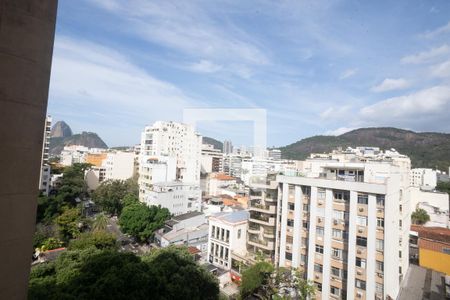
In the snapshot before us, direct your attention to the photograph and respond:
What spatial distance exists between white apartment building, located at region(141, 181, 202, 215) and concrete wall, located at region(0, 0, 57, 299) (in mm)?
25545

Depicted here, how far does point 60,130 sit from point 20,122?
190133 mm

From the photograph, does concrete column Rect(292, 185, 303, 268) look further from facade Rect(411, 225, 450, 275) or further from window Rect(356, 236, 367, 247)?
facade Rect(411, 225, 450, 275)

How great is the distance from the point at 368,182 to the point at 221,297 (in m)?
9.14

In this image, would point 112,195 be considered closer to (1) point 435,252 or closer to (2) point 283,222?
(2) point 283,222

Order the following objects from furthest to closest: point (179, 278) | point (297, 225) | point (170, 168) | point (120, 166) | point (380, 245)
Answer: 1. point (120, 166)
2. point (170, 168)
3. point (297, 225)
4. point (380, 245)
5. point (179, 278)

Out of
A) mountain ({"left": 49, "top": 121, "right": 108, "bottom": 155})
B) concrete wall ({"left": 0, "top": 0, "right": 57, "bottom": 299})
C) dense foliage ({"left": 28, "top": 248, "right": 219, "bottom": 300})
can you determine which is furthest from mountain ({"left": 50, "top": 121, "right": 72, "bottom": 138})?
concrete wall ({"left": 0, "top": 0, "right": 57, "bottom": 299})

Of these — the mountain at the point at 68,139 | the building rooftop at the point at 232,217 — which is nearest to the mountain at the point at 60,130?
the mountain at the point at 68,139

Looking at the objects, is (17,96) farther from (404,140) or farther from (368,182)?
(404,140)

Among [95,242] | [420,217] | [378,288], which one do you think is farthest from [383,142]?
[95,242]

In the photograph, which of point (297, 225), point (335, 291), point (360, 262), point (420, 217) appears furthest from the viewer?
point (420, 217)

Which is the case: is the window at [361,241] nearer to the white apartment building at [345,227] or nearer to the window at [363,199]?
the white apartment building at [345,227]

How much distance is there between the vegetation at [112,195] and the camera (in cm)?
3153

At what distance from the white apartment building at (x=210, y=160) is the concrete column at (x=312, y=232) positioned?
138 feet

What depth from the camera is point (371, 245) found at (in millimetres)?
13234
